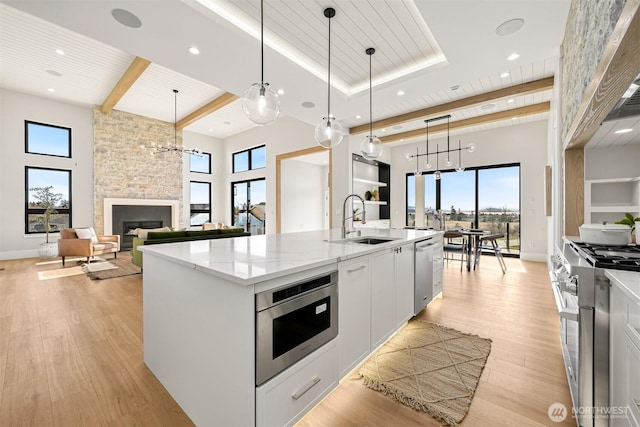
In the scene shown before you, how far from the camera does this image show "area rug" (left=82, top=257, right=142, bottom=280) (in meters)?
4.67

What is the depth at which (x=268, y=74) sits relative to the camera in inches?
142

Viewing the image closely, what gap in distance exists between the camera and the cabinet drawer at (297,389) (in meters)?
1.17

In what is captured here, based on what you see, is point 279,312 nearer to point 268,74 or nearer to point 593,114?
point 593,114

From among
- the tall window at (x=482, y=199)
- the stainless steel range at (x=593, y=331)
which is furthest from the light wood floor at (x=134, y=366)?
the tall window at (x=482, y=199)

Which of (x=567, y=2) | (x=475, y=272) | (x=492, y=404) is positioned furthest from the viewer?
(x=475, y=272)

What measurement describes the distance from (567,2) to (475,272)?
3900mm

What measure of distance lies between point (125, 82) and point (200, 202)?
4.65 m

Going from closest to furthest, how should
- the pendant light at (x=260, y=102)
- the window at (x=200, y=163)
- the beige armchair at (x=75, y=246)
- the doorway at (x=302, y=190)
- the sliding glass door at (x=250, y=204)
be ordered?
the pendant light at (x=260, y=102)
the beige armchair at (x=75, y=246)
the doorway at (x=302, y=190)
the sliding glass door at (x=250, y=204)
the window at (x=200, y=163)

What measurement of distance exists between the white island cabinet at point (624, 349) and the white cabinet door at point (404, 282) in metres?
1.29

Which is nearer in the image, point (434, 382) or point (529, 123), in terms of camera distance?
point (434, 382)

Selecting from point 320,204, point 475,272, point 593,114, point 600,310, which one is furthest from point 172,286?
point 320,204

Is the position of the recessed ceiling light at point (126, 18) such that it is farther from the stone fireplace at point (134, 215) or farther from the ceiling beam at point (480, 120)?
the stone fireplace at point (134, 215)

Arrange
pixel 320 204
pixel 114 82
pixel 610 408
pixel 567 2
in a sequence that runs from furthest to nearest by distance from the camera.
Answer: pixel 320 204 < pixel 114 82 < pixel 567 2 < pixel 610 408

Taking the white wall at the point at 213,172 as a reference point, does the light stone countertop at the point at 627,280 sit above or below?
below
